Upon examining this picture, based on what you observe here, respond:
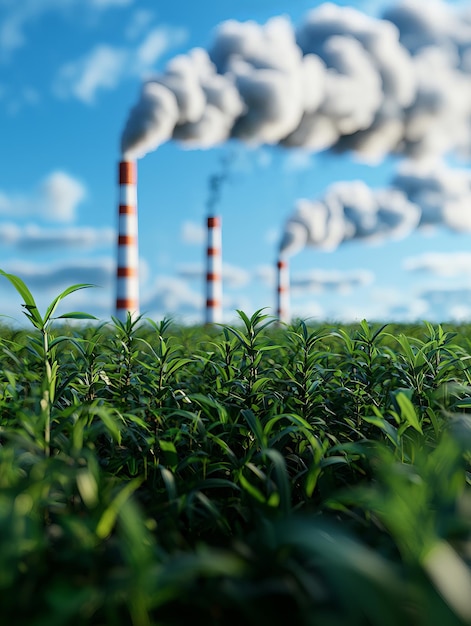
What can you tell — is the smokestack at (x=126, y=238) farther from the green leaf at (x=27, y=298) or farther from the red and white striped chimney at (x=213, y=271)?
the green leaf at (x=27, y=298)

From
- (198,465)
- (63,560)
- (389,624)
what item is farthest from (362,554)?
(198,465)

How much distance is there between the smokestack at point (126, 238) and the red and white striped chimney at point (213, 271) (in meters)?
4.33

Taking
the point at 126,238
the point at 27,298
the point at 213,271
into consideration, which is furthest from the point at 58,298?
the point at 213,271

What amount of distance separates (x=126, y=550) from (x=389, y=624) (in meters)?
0.44

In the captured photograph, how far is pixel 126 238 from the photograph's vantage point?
52.9 ft

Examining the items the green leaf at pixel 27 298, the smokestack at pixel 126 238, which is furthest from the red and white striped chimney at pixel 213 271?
the green leaf at pixel 27 298

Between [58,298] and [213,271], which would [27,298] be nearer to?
[58,298]

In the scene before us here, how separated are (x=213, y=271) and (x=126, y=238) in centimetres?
463

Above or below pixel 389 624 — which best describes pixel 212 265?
above

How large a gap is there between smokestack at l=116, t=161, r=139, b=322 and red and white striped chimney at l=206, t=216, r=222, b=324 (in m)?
4.33

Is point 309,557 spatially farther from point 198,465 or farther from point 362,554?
point 198,465

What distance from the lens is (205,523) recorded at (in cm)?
205

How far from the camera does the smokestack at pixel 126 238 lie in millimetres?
16109

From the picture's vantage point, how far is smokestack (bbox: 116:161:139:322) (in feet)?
52.9
